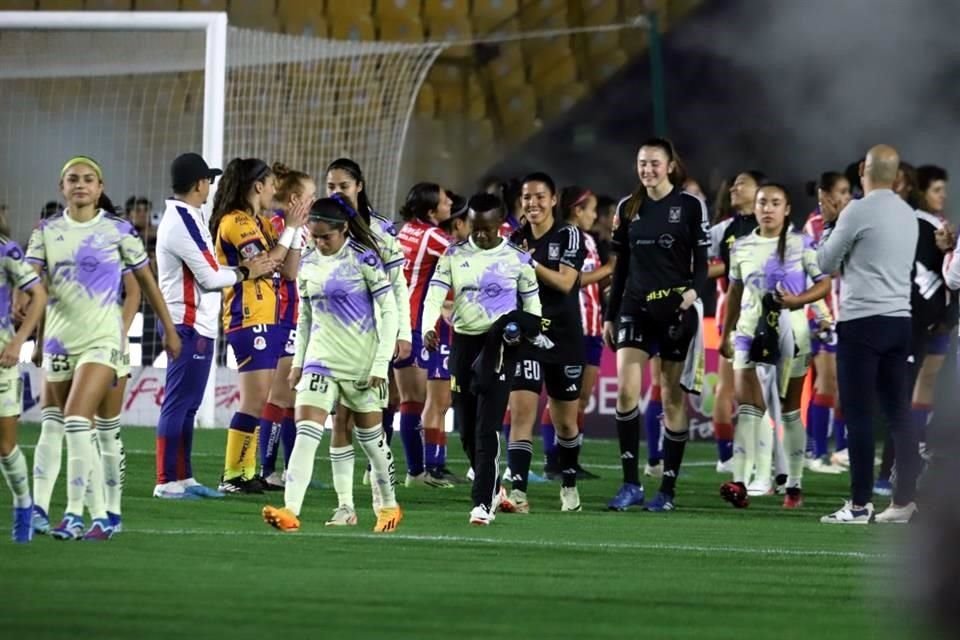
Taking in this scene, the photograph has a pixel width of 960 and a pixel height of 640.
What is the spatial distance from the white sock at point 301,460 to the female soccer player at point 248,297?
250 cm

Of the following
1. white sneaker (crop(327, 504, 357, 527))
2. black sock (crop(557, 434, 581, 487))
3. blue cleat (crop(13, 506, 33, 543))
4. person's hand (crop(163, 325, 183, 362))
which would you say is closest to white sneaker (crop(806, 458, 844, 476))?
black sock (crop(557, 434, 581, 487))

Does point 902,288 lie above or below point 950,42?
below

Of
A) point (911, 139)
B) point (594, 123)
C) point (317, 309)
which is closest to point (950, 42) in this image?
point (911, 139)

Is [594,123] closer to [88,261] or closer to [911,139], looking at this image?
[911,139]

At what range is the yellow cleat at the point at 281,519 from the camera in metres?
8.49

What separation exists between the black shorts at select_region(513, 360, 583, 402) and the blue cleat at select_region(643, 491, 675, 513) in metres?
0.75

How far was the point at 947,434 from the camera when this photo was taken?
2816 mm

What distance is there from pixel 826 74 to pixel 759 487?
37.0 feet

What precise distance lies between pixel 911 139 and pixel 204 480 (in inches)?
492

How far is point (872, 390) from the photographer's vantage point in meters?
9.74

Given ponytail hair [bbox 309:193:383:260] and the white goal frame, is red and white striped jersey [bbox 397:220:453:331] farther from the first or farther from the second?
the white goal frame

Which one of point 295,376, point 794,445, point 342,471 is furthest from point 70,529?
point 794,445

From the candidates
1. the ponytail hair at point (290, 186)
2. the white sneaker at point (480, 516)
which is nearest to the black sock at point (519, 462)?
the white sneaker at point (480, 516)

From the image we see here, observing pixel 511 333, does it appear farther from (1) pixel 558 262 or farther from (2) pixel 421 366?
(2) pixel 421 366
